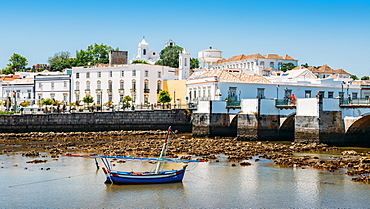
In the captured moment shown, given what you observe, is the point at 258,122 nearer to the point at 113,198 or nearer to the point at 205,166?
the point at 205,166

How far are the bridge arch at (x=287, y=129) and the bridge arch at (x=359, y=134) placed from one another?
557 cm

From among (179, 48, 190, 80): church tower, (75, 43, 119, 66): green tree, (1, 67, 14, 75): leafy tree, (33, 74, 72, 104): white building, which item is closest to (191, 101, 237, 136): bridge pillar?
(179, 48, 190, 80): church tower

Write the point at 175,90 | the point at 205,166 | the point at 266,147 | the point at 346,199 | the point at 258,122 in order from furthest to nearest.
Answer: the point at 175,90, the point at 258,122, the point at 266,147, the point at 205,166, the point at 346,199

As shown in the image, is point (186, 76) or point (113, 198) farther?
point (186, 76)

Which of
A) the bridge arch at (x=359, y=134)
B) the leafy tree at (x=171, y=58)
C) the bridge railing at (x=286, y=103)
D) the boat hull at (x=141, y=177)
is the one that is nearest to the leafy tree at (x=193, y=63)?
the leafy tree at (x=171, y=58)

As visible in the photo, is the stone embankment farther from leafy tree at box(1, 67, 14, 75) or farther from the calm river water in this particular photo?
leafy tree at box(1, 67, 14, 75)

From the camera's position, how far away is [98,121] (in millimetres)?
53438

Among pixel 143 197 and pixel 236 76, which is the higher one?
pixel 236 76

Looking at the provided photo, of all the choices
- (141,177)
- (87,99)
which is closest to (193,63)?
(87,99)

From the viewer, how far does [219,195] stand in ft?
70.1

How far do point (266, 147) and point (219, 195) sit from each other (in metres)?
15.9

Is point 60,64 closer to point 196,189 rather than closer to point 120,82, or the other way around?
point 120,82

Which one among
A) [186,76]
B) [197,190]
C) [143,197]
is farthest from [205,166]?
[186,76]

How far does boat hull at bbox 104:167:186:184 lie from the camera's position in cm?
2300
